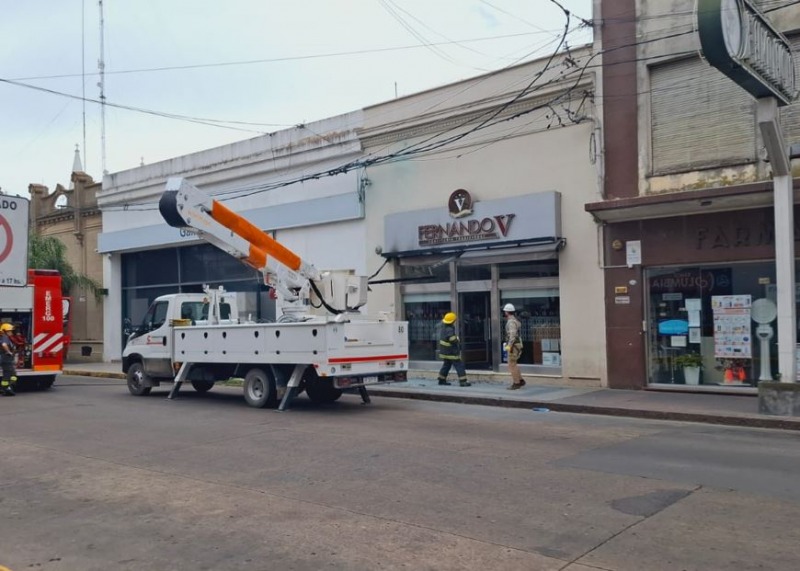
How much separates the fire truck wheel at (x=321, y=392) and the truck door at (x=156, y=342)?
3.32m

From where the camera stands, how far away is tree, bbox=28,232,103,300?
93.7 feet

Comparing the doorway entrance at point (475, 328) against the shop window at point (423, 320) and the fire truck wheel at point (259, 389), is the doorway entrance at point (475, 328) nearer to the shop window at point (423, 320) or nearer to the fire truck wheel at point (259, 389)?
the shop window at point (423, 320)

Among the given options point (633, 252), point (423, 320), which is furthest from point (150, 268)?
point (633, 252)

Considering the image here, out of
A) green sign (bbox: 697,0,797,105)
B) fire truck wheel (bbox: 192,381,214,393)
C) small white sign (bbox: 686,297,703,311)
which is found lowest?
fire truck wheel (bbox: 192,381,214,393)

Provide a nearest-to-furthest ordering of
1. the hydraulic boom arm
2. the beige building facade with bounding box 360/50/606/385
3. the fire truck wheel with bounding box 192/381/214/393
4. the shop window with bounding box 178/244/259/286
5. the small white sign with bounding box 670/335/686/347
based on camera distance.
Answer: the hydraulic boom arm, the small white sign with bounding box 670/335/686/347, the beige building facade with bounding box 360/50/606/385, the fire truck wheel with bounding box 192/381/214/393, the shop window with bounding box 178/244/259/286

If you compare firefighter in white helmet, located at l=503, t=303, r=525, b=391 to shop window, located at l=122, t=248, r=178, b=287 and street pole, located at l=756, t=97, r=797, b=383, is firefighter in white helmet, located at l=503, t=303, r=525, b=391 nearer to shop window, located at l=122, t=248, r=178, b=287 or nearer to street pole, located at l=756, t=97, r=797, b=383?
street pole, located at l=756, t=97, r=797, b=383

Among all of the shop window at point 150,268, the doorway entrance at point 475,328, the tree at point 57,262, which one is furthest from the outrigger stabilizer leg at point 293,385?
the tree at point 57,262

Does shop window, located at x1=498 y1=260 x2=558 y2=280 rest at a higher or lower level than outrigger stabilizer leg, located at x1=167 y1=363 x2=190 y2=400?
higher

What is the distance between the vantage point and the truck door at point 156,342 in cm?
1617

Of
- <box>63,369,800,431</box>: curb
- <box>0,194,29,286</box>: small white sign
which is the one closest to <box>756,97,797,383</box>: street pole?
<box>63,369,800,431</box>: curb

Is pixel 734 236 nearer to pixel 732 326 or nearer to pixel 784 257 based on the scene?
pixel 732 326

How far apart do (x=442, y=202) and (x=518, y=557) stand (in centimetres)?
1392

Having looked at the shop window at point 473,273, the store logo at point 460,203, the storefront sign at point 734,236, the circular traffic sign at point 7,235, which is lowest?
the shop window at point 473,273

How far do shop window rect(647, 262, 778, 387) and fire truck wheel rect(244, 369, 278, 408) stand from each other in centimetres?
765
